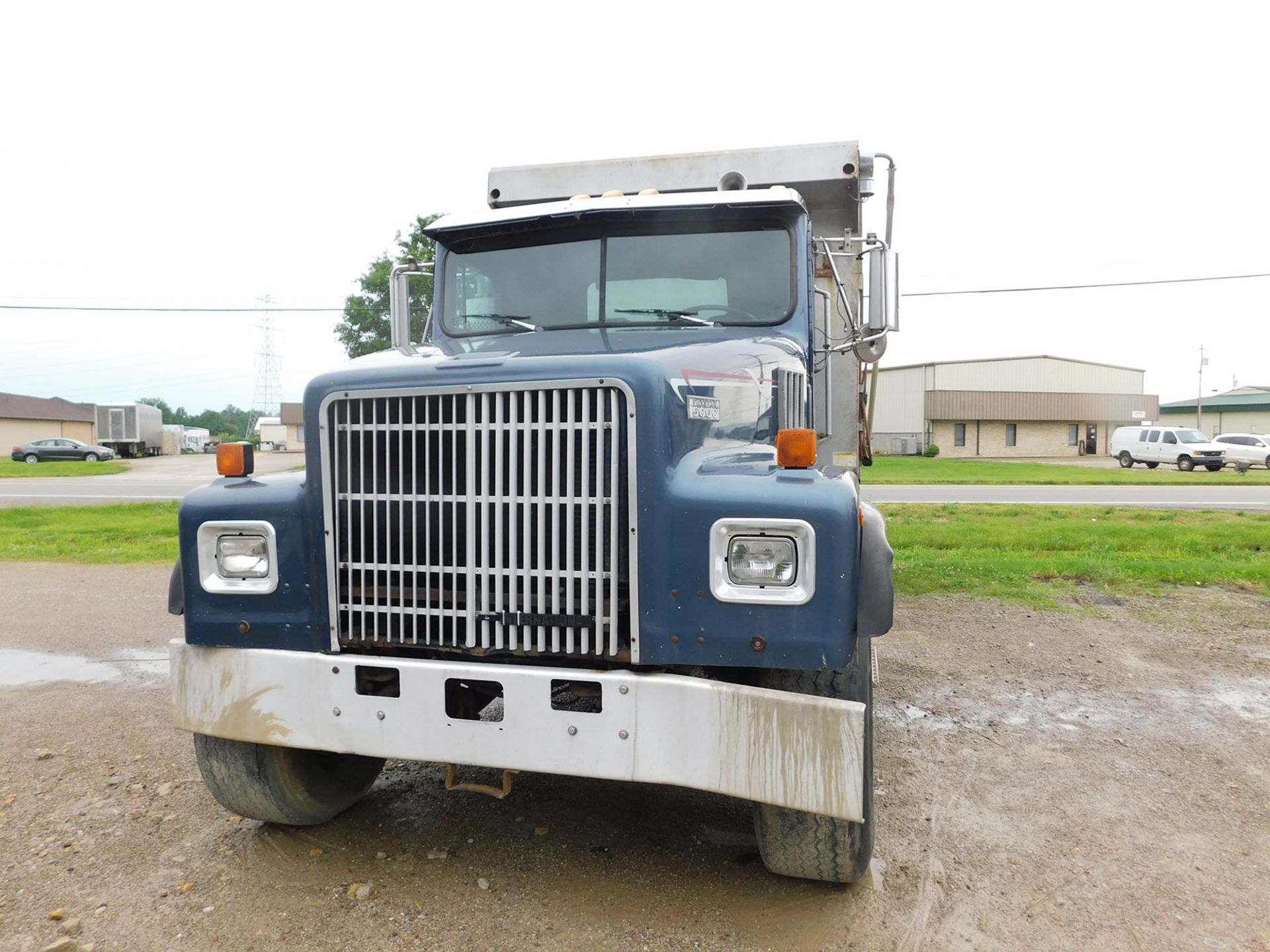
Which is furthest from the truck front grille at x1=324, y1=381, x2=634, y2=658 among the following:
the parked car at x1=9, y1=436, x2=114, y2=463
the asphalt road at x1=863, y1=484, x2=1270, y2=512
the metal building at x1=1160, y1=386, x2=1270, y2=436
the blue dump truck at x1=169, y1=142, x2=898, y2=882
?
the metal building at x1=1160, y1=386, x2=1270, y2=436

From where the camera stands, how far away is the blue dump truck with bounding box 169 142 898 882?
268 cm

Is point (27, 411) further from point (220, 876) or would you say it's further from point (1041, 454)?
point (220, 876)

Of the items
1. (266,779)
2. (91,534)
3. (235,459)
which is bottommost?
(91,534)

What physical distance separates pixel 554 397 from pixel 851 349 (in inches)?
86.8

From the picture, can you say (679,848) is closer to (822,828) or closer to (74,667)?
(822,828)

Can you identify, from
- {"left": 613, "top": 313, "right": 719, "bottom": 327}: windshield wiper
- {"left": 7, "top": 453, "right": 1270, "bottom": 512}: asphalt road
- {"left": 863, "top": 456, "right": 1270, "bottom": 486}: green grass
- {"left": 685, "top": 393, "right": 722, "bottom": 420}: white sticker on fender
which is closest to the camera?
{"left": 685, "top": 393, "right": 722, "bottom": 420}: white sticker on fender

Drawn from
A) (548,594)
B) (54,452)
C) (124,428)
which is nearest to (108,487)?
(54,452)

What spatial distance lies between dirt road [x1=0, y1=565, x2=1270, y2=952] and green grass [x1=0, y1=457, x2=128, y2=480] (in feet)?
100

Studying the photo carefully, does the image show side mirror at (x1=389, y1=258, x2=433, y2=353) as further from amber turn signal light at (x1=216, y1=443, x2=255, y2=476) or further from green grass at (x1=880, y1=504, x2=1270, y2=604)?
green grass at (x1=880, y1=504, x2=1270, y2=604)

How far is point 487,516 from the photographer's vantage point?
2.86 meters

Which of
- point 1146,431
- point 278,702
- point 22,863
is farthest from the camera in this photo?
point 1146,431

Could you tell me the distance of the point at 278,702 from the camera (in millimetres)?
3018

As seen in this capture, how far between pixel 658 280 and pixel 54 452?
47.3 m

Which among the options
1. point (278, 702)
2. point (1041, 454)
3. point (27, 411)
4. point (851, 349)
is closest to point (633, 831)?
point (278, 702)
